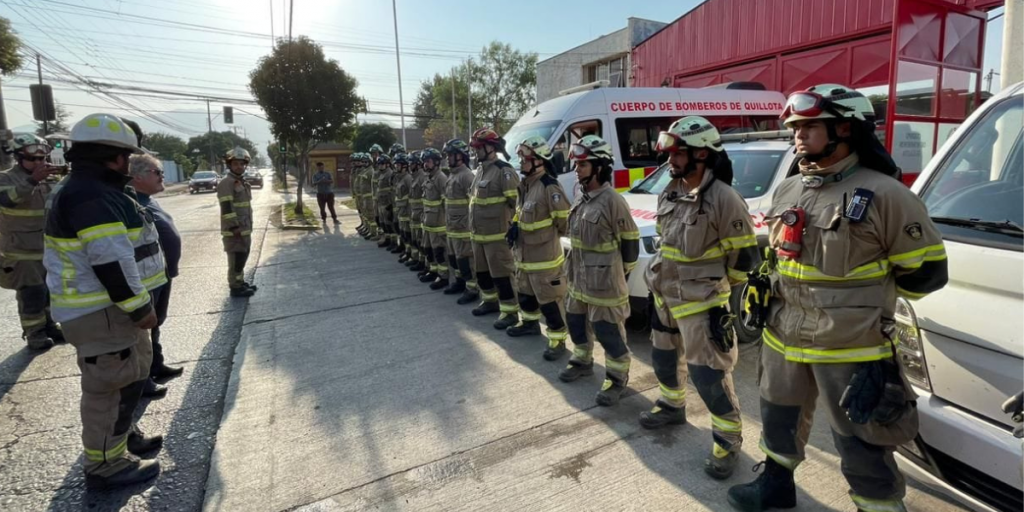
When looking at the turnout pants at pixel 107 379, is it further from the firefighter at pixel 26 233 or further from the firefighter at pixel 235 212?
the firefighter at pixel 235 212

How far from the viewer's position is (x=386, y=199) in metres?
10.5

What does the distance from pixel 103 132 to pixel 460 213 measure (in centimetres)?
398

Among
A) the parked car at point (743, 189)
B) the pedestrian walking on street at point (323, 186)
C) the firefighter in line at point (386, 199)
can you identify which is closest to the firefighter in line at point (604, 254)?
the parked car at point (743, 189)

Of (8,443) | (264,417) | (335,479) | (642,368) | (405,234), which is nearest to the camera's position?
(335,479)

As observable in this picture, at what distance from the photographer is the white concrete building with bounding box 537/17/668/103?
2017 cm

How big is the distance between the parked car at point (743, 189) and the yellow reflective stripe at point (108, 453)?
11.8 ft

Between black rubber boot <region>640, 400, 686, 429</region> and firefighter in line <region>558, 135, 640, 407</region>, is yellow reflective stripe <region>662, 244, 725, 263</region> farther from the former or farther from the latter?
black rubber boot <region>640, 400, 686, 429</region>

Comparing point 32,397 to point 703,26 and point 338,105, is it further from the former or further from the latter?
point 338,105

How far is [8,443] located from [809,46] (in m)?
12.1

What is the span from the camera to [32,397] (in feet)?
13.0

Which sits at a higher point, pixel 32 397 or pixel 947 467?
pixel 947 467

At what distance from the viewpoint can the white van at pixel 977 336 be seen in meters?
1.84

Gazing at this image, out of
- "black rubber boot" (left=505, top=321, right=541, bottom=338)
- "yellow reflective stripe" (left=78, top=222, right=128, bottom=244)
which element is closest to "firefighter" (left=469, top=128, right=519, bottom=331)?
"black rubber boot" (left=505, top=321, right=541, bottom=338)

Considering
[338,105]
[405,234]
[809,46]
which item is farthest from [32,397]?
[338,105]
